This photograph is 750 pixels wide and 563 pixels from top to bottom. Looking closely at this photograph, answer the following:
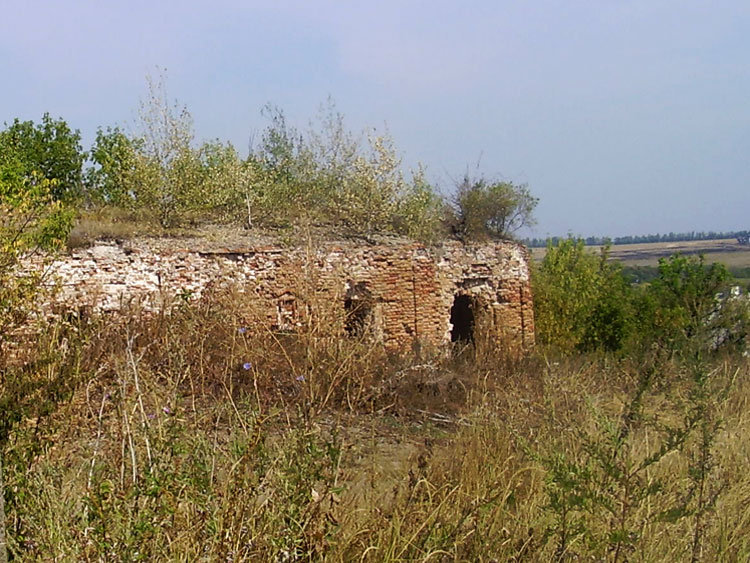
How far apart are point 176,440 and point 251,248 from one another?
34.2ft

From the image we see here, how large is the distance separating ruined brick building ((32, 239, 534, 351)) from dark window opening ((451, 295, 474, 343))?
0.09 feet

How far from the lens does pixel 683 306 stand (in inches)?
716

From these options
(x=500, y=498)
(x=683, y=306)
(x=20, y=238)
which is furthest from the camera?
(x=683, y=306)

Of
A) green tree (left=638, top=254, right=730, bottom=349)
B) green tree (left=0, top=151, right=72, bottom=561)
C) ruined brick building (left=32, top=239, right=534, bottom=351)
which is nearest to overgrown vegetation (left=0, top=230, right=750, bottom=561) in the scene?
green tree (left=0, top=151, right=72, bottom=561)

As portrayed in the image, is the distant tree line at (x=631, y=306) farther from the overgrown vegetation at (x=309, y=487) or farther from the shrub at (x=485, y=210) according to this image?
the overgrown vegetation at (x=309, y=487)

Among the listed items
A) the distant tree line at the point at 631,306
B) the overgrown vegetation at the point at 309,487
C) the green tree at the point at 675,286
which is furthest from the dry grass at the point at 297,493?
the green tree at the point at 675,286

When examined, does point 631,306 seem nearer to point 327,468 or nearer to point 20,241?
point 20,241

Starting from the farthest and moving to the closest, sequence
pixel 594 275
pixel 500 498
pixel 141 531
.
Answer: pixel 594 275 < pixel 500 498 < pixel 141 531

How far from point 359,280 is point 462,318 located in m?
3.75

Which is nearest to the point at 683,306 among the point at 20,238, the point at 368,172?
the point at 368,172

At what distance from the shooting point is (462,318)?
17344mm

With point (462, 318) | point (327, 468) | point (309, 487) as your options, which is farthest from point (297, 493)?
point (462, 318)

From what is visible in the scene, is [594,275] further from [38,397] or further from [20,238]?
[38,397]

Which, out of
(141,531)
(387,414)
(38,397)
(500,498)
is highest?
(38,397)
